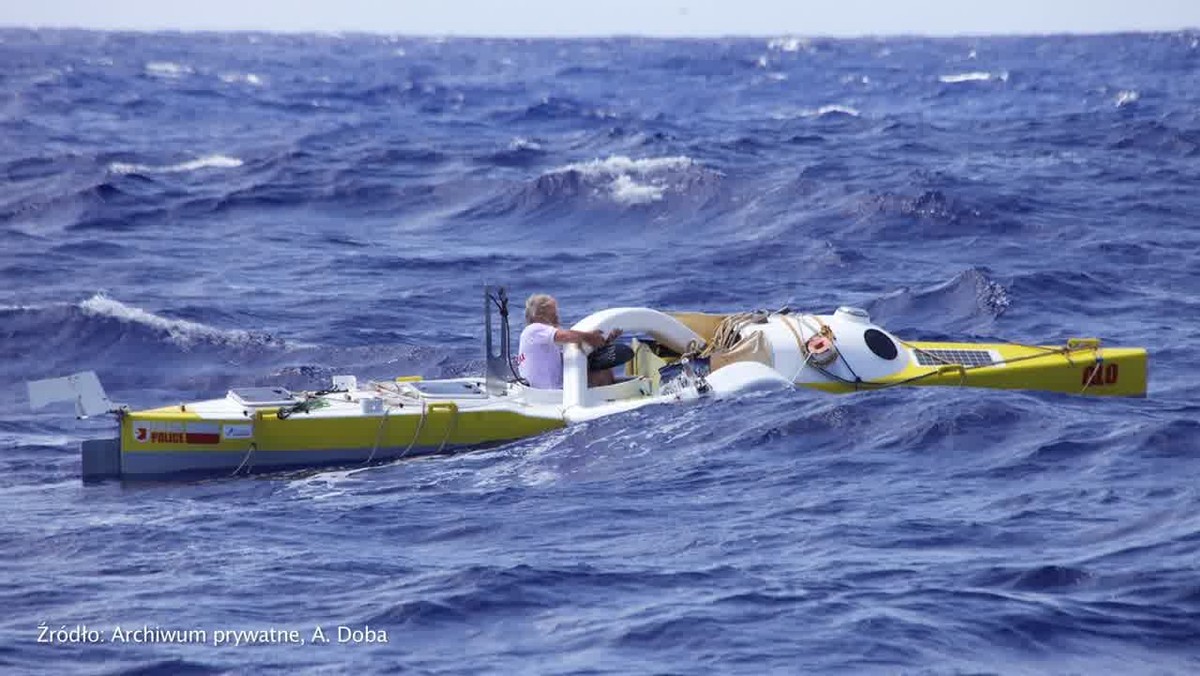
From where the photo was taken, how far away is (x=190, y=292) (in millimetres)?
25984

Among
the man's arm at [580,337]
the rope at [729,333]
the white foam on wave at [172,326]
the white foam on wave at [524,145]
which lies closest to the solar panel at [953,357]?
the rope at [729,333]

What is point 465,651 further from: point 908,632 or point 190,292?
point 190,292

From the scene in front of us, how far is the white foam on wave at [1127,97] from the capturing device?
60.0 m

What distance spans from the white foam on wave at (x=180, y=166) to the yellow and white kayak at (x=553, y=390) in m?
25.2

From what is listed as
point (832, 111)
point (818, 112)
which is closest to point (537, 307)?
point (832, 111)

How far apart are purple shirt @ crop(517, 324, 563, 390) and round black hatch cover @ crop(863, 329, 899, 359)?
9.56 ft

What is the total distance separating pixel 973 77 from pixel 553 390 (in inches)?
2829

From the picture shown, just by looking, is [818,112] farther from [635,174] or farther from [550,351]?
[550,351]

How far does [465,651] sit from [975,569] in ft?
11.1

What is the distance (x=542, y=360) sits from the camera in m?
17.0

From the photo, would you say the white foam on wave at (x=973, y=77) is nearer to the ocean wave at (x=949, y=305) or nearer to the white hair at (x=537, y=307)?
the ocean wave at (x=949, y=305)

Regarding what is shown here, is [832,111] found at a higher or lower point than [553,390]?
higher

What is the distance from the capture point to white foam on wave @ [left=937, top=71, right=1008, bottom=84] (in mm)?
82812

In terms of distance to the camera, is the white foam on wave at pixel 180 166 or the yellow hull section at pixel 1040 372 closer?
the yellow hull section at pixel 1040 372
